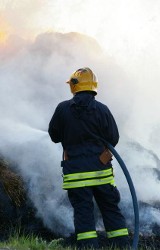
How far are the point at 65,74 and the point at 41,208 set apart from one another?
17.1 feet

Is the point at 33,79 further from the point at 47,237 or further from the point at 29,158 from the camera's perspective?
the point at 47,237

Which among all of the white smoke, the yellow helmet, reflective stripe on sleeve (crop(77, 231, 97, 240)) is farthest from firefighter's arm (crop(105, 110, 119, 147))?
the white smoke

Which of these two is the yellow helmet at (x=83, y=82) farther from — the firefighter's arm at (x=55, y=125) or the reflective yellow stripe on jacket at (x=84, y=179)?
the reflective yellow stripe on jacket at (x=84, y=179)

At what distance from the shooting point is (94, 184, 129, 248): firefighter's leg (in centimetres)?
574

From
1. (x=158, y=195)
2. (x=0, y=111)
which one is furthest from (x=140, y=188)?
(x=0, y=111)

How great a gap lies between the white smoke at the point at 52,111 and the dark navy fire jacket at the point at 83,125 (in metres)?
2.25

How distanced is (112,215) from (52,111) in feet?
18.0

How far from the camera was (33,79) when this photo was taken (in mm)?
11969

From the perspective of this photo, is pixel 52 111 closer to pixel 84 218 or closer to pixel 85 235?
pixel 84 218

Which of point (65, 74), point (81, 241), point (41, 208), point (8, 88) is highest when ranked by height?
point (65, 74)

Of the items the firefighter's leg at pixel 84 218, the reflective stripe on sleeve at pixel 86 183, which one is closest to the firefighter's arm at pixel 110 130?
the reflective stripe on sleeve at pixel 86 183

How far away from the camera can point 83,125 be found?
5.80m

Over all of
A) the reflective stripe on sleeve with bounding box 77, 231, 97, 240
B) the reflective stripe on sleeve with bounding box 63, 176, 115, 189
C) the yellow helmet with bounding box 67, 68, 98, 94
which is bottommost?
the reflective stripe on sleeve with bounding box 77, 231, 97, 240

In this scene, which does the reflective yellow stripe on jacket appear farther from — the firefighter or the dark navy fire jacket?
the dark navy fire jacket
